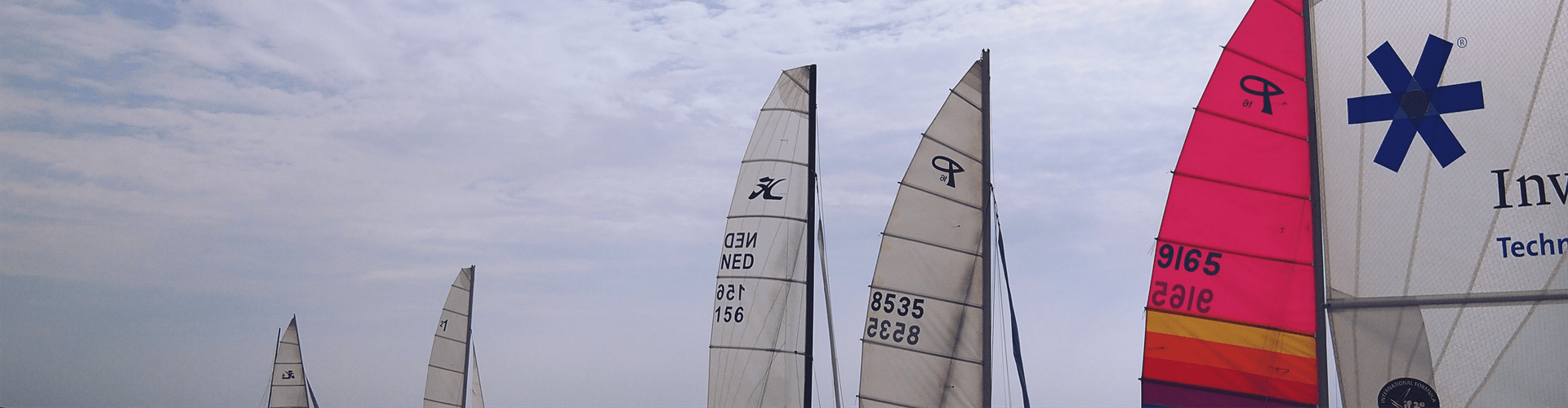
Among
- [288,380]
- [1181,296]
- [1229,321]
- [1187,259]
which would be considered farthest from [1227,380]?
[288,380]

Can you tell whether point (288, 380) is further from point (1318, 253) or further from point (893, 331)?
point (1318, 253)

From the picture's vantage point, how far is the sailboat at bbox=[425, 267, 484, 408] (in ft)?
127

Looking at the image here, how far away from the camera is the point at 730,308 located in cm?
2311

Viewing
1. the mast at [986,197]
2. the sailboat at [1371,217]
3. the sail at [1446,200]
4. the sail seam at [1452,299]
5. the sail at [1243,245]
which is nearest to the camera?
A: the sail seam at [1452,299]

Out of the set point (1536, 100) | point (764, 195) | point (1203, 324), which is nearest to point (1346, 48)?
point (1536, 100)

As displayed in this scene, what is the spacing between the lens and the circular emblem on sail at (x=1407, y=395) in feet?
46.3

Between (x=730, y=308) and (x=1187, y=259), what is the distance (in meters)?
9.76

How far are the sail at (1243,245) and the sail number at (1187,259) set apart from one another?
0.6 inches

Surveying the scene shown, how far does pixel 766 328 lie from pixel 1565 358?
43.1ft

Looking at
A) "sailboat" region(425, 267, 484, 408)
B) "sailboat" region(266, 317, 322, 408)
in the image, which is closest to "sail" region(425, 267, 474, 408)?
"sailboat" region(425, 267, 484, 408)

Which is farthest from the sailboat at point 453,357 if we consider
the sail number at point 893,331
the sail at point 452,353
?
the sail number at point 893,331

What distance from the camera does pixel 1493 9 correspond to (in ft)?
46.2

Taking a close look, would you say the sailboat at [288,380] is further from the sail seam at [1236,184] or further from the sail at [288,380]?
the sail seam at [1236,184]

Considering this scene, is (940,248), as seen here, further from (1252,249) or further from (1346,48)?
(1346,48)
